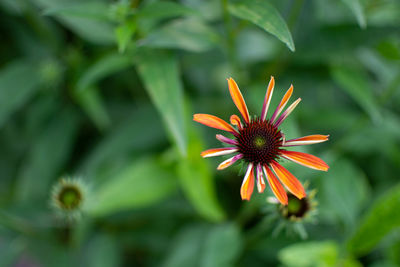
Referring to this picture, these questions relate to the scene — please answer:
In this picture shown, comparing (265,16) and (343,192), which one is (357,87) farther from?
(265,16)

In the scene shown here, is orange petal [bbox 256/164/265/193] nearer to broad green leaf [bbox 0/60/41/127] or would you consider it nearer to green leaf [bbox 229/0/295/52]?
green leaf [bbox 229/0/295/52]

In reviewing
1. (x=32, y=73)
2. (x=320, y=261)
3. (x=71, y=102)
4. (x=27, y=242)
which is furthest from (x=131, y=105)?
(x=320, y=261)

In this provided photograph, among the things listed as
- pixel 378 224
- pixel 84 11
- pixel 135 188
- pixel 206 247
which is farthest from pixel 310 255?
pixel 84 11

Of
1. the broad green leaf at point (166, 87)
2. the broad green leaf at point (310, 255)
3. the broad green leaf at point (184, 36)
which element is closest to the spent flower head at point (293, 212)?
the broad green leaf at point (310, 255)

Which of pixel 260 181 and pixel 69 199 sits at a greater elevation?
pixel 69 199

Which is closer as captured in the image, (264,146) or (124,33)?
(264,146)

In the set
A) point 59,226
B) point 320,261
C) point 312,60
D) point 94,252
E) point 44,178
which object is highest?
point 312,60

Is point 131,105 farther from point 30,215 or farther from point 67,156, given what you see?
point 30,215
